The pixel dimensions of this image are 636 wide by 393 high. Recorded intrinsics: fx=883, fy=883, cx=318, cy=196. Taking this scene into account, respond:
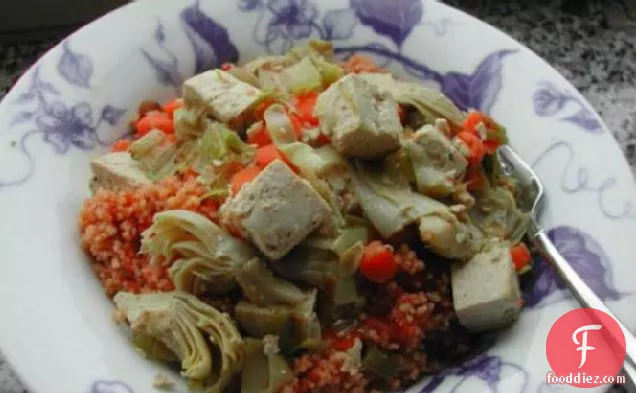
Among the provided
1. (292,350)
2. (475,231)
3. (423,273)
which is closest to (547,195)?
(475,231)

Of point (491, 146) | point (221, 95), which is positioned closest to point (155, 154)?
point (221, 95)

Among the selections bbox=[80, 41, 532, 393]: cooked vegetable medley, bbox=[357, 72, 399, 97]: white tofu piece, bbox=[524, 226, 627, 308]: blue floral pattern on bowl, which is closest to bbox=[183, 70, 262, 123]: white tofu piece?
bbox=[80, 41, 532, 393]: cooked vegetable medley

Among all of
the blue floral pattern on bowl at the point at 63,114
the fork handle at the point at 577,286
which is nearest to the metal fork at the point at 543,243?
the fork handle at the point at 577,286

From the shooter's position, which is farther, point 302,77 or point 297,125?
point 302,77

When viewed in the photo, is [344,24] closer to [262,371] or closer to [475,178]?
[475,178]

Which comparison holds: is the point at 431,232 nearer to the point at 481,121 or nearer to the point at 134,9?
the point at 481,121

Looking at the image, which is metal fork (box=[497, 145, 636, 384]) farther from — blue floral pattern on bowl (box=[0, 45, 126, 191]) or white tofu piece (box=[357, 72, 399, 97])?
blue floral pattern on bowl (box=[0, 45, 126, 191])
